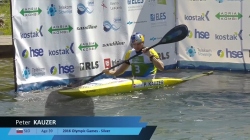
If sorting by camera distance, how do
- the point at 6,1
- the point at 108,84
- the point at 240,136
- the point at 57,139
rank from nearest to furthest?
the point at 57,139 → the point at 240,136 → the point at 108,84 → the point at 6,1

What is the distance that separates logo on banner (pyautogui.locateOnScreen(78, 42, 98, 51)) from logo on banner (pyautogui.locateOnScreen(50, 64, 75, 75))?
0.45 metres

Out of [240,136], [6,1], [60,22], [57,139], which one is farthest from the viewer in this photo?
[6,1]

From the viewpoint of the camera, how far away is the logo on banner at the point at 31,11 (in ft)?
42.6

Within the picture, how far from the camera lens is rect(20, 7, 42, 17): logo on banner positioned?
13.0m

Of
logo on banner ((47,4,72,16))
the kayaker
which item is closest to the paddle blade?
the kayaker

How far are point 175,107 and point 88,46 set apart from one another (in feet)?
10.3

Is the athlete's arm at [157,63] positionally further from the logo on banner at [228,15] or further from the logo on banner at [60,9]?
the logo on banner at [228,15]

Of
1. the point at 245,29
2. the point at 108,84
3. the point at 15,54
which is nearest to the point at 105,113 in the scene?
the point at 108,84

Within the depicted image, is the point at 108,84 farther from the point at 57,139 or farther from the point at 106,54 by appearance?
the point at 57,139

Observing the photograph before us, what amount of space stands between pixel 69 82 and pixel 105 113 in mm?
2788

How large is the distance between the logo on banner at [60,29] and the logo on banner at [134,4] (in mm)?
1705

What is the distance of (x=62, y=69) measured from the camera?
13.9 meters

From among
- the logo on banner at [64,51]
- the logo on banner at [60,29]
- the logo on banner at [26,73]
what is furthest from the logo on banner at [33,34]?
the logo on banner at [26,73]

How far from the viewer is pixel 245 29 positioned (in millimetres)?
14992
